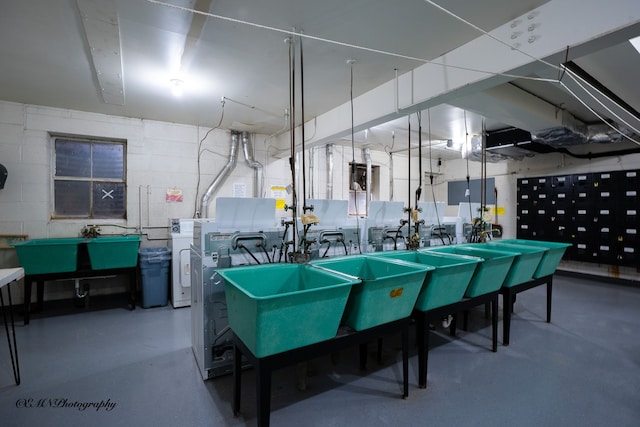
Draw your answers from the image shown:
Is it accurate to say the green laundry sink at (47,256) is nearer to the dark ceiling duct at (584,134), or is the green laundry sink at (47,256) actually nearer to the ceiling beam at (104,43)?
the ceiling beam at (104,43)

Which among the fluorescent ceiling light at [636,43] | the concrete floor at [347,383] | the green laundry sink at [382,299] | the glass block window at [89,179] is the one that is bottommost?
the concrete floor at [347,383]

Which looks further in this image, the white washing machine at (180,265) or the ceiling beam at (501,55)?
the white washing machine at (180,265)

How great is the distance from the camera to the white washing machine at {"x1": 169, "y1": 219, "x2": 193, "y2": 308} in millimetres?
3678

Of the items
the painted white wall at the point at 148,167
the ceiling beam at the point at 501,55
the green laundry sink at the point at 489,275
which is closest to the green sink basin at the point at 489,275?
the green laundry sink at the point at 489,275

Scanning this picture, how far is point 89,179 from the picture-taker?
13.2 ft

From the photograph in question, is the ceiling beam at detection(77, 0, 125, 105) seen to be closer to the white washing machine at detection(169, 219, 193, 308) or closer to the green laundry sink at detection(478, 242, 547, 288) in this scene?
the white washing machine at detection(169, 219, 193, 308)

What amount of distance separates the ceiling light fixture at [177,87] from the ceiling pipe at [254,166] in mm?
1570

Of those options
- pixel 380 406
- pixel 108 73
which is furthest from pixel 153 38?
pixel 380 406

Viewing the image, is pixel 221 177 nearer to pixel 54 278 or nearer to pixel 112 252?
pixel 112 252

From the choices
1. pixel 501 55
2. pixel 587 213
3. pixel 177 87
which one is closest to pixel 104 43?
pixel 177 87

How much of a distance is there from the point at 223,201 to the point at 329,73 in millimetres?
1660

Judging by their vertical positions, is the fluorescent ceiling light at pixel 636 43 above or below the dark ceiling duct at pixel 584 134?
above

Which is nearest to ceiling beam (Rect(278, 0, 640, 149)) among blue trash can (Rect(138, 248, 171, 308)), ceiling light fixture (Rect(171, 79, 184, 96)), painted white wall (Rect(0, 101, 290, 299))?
ceiling light fixture (Rect(171, 79, 184, 96))

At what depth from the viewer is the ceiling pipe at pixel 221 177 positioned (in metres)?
4.52
